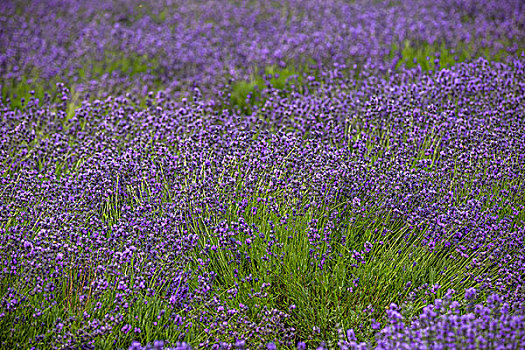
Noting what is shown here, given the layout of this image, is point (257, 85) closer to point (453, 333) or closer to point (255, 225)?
point (255, 225)

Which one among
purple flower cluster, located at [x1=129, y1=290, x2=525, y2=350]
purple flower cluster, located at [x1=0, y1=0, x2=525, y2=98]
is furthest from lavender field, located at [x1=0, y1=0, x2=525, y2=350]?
purple flower cluster, located at [x1=0, y1=0, x2=525, y2=98]

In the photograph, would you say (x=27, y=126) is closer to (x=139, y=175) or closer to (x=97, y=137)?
(x=97, y=137)

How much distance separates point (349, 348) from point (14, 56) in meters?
5.33

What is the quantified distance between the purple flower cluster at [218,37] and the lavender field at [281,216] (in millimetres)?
393

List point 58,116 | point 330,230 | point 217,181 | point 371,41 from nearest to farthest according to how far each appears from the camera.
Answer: point 330,230 < point 217,181 < point 58,116 < point 371,41

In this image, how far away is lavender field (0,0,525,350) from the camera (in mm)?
2562

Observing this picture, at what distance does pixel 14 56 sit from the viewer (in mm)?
5871

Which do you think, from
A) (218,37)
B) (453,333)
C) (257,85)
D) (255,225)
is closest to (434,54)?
(257,85)

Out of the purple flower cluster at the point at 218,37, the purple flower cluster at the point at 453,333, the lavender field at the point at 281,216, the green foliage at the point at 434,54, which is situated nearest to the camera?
the purple flower cluster at the point at 453,333

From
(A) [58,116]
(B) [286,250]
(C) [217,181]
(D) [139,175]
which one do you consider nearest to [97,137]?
(A) [58,116]

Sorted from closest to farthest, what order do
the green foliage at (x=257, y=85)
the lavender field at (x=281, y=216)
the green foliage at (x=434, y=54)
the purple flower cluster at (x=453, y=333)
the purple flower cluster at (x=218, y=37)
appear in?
the purple flower cluster at (x=453, y=333) < the lavender field at (x=281, y=216) < the green foliage at (x=257, y=85) < the green foliage at (x=434, y=54) < the purple flower cluster at (x=218, y=37)

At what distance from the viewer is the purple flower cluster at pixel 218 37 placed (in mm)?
5496

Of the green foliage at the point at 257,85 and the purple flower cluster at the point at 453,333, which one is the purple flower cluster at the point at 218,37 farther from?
the purple flower cluster at the point at 453,333

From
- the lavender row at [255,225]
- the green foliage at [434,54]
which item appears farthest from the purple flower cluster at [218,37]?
the lavender row at [255,225]
